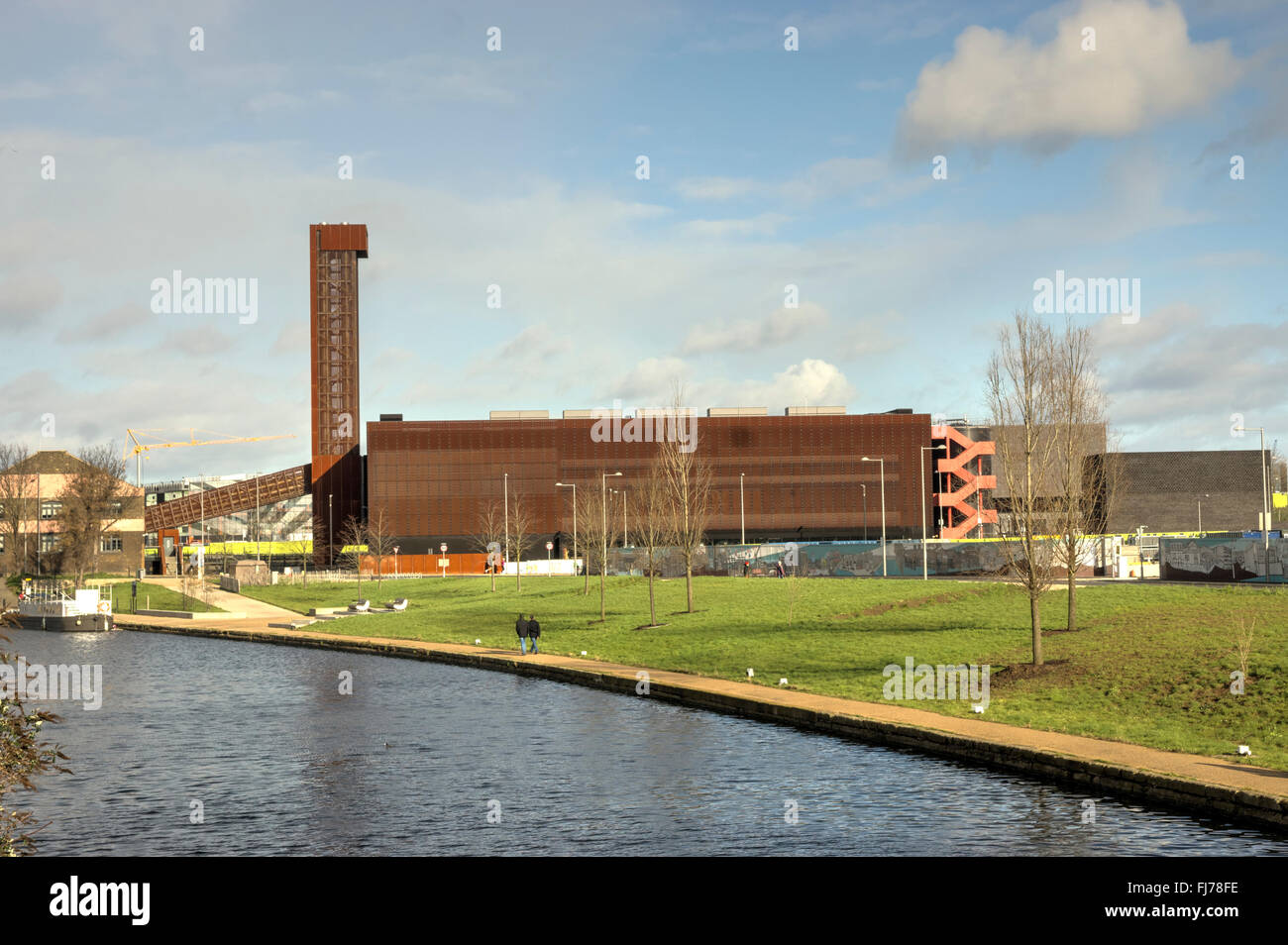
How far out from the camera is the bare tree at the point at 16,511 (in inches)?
4771

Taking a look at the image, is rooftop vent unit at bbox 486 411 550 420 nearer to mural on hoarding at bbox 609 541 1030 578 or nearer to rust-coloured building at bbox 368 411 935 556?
rust-coloured building at bbox 368 411 935 556

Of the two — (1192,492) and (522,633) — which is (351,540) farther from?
(522,633)

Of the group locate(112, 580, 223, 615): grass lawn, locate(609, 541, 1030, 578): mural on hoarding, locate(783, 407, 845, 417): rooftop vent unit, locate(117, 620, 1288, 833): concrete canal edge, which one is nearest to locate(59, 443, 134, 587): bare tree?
locate(112, 580, 223, 615): grass lawn

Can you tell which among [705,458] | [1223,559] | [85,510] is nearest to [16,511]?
[85,510]

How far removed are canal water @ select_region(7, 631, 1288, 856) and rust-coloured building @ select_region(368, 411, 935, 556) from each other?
103649mm

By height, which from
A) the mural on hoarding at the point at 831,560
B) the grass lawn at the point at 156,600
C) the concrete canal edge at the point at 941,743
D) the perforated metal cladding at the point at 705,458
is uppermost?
the perforated metal cladding at the point at 705,458

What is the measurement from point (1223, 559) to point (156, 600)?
68.5 m

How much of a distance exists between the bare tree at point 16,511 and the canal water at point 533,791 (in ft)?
332

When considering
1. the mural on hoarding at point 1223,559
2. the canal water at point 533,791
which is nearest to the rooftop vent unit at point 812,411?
the mural on hoarding at point 1223,559

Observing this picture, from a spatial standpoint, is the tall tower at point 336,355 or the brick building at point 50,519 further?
the tall tower at point 336,355

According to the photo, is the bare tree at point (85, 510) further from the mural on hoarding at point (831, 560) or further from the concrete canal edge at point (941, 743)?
the concrete canal edge at point (941, 743)

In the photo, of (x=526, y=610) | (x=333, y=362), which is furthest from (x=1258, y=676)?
(x=333, y=362)

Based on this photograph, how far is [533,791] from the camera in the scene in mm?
20141
